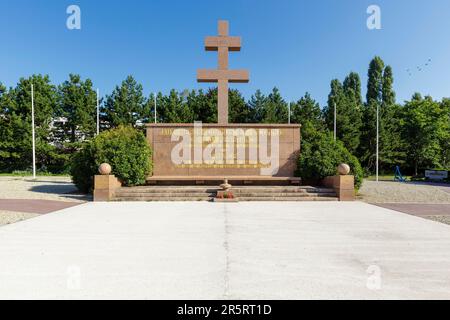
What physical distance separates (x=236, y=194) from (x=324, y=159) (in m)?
4.54

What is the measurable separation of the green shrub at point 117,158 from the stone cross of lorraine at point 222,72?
4488 mm

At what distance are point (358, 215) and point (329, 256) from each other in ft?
15.1

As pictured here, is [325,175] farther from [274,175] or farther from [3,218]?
[3,218]

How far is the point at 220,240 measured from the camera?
5.78 meters

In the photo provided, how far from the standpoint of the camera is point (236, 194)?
41.5ft

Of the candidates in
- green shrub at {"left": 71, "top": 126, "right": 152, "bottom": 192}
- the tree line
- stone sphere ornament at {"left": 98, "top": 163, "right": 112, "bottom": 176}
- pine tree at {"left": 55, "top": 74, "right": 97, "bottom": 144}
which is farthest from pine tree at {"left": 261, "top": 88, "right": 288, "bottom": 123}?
stone sphere ornament at {"left": 98, "top": 163, "right": 112, "bottom": 176}

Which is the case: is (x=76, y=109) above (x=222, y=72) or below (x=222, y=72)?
above

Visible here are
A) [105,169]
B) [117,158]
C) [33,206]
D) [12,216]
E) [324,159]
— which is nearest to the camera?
[12,216]

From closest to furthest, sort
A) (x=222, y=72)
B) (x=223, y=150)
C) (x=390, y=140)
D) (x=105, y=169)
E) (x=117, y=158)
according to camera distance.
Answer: (x=105, y=169) → (x=117, y=158) → (x=223, y=150) → (x=222, y=72) → (x=390, y=140)

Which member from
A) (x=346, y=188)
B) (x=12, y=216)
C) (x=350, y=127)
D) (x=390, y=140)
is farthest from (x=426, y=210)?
(x=390, y=140)

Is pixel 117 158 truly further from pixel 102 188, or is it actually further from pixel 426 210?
pixel 426 210

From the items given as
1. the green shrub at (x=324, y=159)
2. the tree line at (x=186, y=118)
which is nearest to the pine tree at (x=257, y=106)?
the tree line at (x=186, y=118)

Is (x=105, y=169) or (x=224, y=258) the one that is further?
(x=105, y=169)
